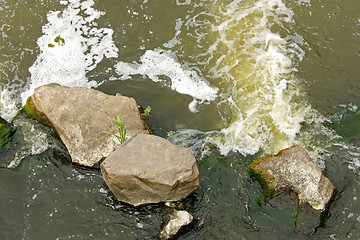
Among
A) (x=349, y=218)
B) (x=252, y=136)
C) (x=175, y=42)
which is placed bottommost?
(x=349, y=218)

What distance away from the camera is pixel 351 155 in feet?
21.1

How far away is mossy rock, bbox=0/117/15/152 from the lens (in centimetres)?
650

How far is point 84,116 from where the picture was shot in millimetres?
6375

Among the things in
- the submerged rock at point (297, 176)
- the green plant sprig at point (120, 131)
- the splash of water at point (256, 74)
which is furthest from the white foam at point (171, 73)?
the submerged rock at point (297, 176)

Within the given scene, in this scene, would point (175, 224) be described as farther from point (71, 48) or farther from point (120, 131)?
point (71, 48)

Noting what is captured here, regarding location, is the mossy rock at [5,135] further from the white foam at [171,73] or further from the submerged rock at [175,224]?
the submerged rock at [175,224]

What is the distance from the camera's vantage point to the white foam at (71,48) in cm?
742

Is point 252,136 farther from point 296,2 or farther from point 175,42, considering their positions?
point 296,2

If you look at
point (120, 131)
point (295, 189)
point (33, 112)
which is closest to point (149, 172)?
point (120, 131)

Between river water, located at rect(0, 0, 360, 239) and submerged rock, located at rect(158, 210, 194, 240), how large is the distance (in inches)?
7.0

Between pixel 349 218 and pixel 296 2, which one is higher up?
pixel 296 2

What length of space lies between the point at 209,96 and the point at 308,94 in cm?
165

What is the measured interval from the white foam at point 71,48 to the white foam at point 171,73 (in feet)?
1.63

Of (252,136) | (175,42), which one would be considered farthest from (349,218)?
(175,42)
